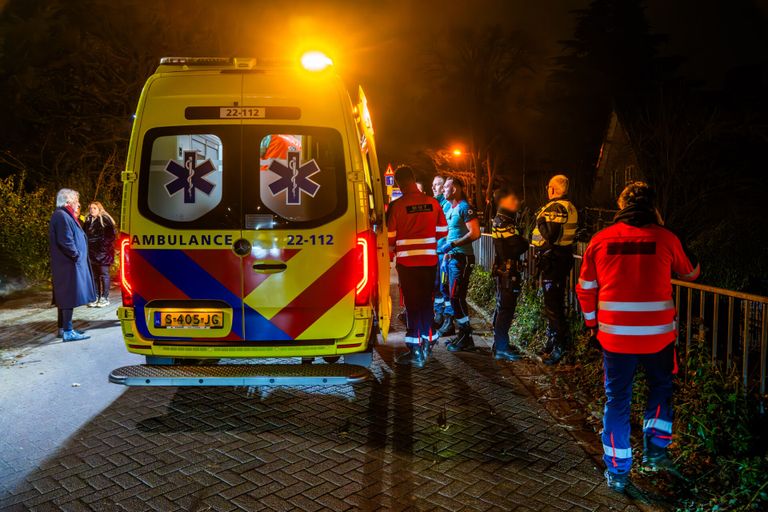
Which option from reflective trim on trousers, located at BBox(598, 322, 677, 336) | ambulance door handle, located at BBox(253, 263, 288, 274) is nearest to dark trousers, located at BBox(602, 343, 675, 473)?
reflective trim on trousers, located at BBox(598, 322, 677, 336)

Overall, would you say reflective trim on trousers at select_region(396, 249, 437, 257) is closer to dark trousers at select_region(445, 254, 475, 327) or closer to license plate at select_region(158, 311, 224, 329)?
dark trousers at select_region(445, 254, 475, 327)

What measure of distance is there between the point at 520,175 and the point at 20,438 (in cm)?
3893

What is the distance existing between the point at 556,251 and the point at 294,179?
2.99m

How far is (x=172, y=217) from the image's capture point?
457cm

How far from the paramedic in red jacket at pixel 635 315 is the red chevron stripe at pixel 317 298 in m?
1.68

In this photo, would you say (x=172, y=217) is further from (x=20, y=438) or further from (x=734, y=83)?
(x=734, y=83)

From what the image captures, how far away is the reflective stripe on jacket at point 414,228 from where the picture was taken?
6.27 meters

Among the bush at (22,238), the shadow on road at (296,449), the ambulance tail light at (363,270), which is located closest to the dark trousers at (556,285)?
the shadow on road at (296,449)

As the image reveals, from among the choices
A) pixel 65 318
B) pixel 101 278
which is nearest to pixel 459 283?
pixel 65 318

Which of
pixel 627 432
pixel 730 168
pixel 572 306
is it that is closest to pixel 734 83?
pixel 730 168

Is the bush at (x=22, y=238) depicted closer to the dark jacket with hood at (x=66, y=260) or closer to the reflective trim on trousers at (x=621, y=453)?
the dark jacket with hood at (x=66, y=260)

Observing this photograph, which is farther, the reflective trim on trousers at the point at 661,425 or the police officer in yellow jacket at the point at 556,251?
the police officer in yellow jacket at the point at 556,251

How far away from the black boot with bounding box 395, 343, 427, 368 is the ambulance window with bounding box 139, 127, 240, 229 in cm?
270

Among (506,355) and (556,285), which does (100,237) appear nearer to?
(506,355)
